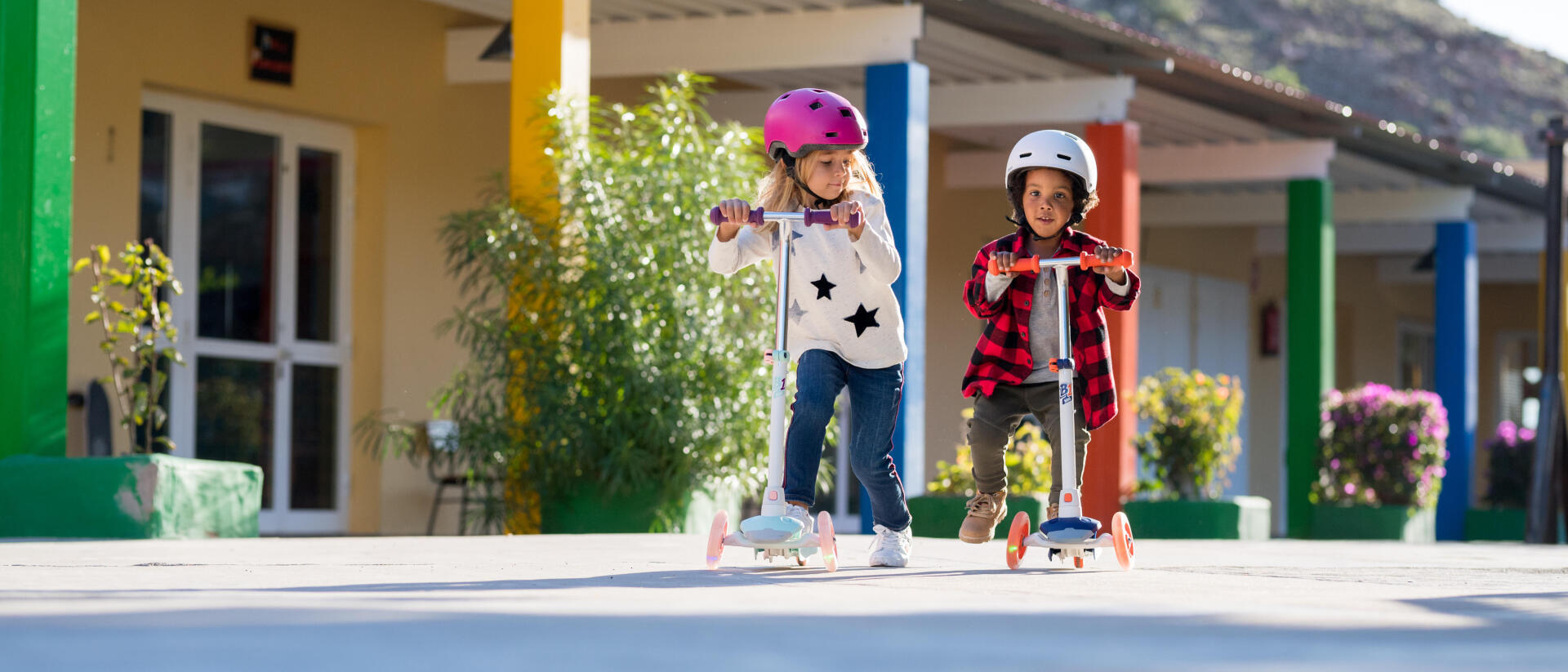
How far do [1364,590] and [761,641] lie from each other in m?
1.64

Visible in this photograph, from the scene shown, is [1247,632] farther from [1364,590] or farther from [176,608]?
[176,608]

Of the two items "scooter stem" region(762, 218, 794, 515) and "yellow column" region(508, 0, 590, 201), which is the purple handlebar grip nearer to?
"scooter stem" region(762, 218, 794, 515)

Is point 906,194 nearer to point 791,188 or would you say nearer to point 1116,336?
point 1116,336

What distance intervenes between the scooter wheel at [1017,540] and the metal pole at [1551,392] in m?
6.60

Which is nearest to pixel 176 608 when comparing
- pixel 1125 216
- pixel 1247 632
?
pixel 1247 632

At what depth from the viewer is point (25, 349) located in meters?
5.84

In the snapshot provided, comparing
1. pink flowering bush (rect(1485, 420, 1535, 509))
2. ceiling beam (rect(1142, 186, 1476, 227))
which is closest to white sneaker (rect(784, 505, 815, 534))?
ceiling beam (rect(1142, 186, 1476, 227))

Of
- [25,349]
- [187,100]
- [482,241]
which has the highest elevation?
[187,100]

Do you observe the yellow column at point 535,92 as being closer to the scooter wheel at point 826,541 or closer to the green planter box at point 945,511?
the green planter box at point 945,511


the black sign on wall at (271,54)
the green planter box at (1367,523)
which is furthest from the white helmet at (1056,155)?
the green planter box at (1367,523)

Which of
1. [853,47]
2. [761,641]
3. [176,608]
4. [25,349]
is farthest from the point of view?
[853,47]

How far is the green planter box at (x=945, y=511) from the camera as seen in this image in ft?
26.8

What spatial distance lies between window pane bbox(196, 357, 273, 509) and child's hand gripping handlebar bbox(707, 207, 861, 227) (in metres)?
5.57

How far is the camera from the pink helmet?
4160 millimetres
